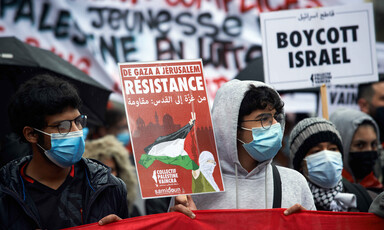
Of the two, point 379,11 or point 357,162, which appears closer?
point 357,162

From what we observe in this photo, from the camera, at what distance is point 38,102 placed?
10.3ft

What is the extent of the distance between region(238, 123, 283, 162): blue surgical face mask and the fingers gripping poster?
0.82ft

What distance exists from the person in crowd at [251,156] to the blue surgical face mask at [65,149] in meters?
0.59

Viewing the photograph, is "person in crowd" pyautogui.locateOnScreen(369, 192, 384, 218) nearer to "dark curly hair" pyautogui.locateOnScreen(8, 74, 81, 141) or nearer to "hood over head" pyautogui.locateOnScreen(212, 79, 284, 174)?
"hood over head" pyautogui.locateOnScreen(212, 79, 284, 174)

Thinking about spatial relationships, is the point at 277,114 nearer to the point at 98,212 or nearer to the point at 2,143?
the point at 98,212

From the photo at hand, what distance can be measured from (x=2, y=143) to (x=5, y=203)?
1701 millimetres

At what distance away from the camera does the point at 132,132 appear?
3062 mm

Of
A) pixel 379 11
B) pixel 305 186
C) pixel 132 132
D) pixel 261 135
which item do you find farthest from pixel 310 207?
pixel 379 11

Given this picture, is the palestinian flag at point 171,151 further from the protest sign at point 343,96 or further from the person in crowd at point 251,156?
the protest sign at point 343,96

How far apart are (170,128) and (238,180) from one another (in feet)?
1.73

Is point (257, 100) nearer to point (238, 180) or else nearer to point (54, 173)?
point (238, 180)

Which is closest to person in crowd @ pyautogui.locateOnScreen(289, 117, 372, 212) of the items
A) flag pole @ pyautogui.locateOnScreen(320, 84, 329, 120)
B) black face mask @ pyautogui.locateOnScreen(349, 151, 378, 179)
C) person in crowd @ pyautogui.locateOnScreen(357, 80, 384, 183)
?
flag pole @ pyautogui.locateOnScreen(320, 84, 329, 120)

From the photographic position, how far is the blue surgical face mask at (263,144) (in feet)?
10.9

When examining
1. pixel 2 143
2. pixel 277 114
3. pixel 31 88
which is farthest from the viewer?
pixel 2 143
